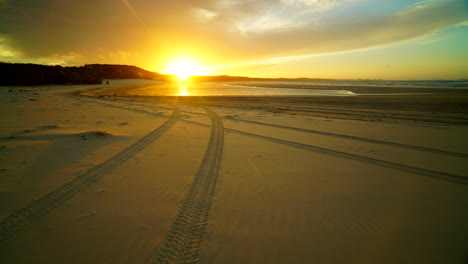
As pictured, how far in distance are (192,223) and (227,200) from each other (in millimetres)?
739

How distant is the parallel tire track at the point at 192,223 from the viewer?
86.5 inches

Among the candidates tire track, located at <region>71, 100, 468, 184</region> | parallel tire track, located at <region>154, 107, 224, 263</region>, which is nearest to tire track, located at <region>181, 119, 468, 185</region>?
tire track, located at <region>71, 100, 468, 184</region>

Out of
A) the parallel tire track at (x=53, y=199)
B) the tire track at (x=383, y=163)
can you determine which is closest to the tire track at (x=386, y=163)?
the tire track at (x=383, y=163)

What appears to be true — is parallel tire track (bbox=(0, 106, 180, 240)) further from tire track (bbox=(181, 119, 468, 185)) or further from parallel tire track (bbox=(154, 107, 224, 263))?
tire track (bbox=(181, 119, 468, 185))

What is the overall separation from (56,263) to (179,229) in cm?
135

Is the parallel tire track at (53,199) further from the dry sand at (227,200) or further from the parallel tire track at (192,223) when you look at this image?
the parallel tire track at (192,223)

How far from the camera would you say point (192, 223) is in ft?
8.82

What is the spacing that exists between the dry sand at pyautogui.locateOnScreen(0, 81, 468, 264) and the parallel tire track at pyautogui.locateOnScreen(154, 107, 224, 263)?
0.02m

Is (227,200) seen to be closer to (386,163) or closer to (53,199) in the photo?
(53,199)

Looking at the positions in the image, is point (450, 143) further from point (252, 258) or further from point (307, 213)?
point (252, 258)

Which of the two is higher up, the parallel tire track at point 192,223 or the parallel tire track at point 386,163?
the parallel tire track at point 386,163

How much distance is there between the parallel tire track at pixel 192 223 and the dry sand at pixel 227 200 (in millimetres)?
16

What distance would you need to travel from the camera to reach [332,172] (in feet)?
14.1

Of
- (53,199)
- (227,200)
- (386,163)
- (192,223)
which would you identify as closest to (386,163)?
(386,163)
